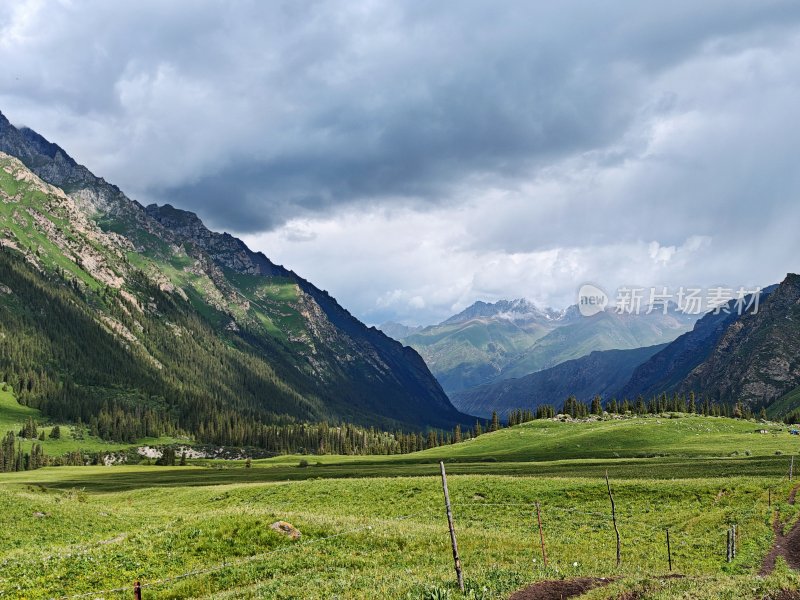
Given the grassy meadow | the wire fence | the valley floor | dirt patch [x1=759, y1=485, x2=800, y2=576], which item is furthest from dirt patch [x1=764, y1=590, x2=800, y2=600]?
the wire fence

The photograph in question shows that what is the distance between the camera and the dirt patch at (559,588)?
70.2 ft

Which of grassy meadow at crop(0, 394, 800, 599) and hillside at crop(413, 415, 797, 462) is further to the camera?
hillside at crop(413, 415, 797, 462)

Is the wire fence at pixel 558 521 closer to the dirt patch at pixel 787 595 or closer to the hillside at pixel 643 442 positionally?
the dirt patch at pixel 787 595

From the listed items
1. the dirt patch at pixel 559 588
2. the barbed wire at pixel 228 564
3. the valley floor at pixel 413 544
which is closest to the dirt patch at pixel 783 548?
the valley floor at pixel 413 544

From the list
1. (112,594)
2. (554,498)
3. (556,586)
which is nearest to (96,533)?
(112,594)

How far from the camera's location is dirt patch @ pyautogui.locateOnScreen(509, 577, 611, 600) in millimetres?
21391

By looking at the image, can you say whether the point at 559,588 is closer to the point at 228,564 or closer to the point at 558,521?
the point at 228,564

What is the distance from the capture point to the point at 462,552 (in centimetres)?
3334

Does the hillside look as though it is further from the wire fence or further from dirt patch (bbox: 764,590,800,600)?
dirt patch (bbox: 764,590,800,600)

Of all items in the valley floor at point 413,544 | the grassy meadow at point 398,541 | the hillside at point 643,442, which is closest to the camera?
the valley floor at point 413,544

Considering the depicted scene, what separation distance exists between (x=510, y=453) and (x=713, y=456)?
202 feet

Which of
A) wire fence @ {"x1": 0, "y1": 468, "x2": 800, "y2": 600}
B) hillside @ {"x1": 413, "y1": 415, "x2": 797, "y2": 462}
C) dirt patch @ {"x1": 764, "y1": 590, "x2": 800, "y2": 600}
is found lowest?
hillside @ {"x1": 413, "y1": 415, "x2": 797, "y2": 462}

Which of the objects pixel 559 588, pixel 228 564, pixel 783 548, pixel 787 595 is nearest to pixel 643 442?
pixel 783 548

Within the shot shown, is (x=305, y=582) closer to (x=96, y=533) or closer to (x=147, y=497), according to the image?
(x=96, y=533)
